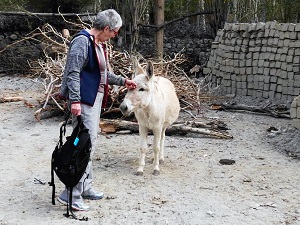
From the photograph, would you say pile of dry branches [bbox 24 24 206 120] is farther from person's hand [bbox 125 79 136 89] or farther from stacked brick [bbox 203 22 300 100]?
person's hand [bbox 125 79 136 89]

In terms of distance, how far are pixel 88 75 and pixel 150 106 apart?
130 centimetres

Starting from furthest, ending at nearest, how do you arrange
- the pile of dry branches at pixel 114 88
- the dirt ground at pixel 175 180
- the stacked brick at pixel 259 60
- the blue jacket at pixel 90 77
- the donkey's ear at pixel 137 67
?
the stacked brick at pixel 259 60
the pile of dry branches at pixel 114 88
the donkey's ear at pixel 137 67
the dirt ground at pixel 175 180
the blue jacket at pixel 90 77

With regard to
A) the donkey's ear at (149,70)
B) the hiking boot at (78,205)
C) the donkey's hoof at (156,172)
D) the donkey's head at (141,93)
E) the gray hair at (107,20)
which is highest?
the gray hair at (107,20)

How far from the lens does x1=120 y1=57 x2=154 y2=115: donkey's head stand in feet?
18.5

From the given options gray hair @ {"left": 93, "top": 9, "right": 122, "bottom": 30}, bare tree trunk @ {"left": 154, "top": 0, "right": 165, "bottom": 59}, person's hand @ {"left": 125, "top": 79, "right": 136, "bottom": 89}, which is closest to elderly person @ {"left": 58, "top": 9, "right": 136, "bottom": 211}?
gray hair @ {"left": 93, "top": 9, "right": 122, "bottom": 30}

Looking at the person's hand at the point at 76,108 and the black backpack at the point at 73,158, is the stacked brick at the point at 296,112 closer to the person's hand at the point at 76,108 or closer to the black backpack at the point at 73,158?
the black backpack at the point at 73,158

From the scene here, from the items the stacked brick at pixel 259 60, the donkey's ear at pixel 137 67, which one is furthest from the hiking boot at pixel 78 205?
the stacked brick at pixel 259 60

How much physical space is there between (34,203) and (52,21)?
470 inches

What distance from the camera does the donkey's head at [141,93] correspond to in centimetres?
564

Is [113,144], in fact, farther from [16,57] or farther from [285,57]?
[16,57]

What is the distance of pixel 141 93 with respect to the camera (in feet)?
18.9

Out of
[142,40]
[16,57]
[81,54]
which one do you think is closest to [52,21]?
[16,57]

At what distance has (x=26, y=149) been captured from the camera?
763 centimetres

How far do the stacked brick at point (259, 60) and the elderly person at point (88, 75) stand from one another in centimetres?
650
